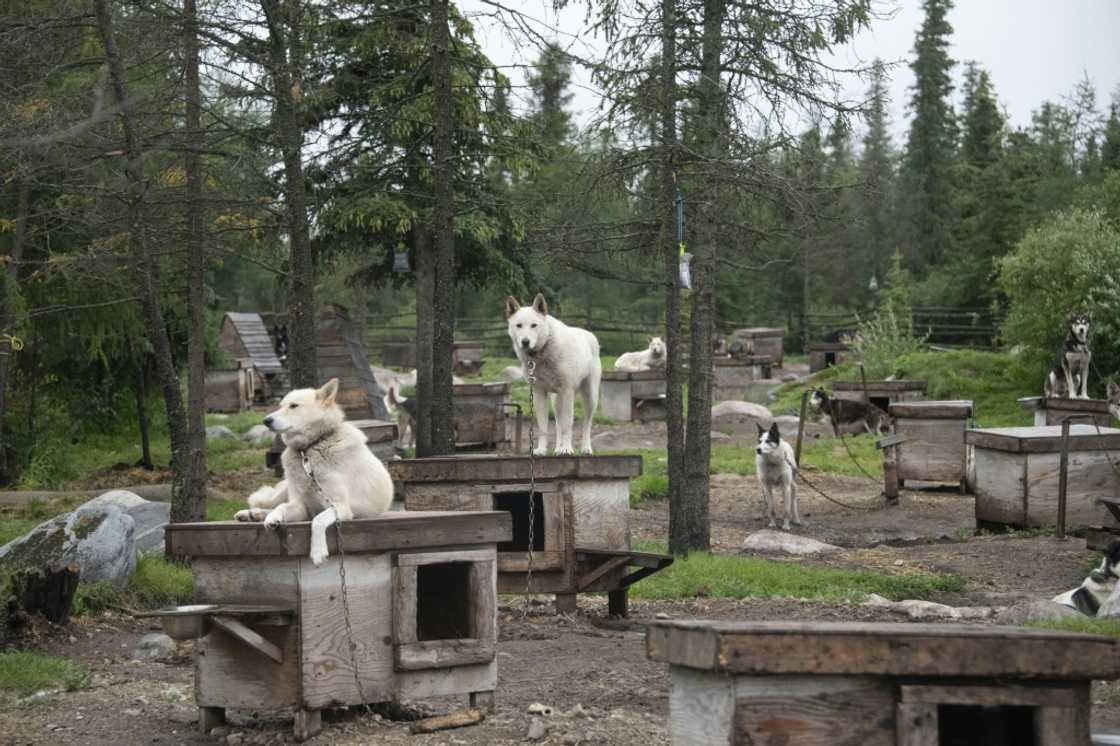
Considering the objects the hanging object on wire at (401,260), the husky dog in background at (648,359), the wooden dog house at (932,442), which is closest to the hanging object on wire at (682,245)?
the wooden dog house at (932,442)

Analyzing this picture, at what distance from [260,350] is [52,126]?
94.5 ft

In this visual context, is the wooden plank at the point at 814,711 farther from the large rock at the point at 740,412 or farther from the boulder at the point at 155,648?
the large rock at the point at 740,412

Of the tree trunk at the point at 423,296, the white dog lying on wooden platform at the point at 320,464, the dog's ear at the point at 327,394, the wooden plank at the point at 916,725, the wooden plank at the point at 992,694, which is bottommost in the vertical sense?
the wooden plank at the point at 916,725

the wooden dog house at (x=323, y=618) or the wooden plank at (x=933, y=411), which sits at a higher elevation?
the wooden plank at (x=933, y=411)

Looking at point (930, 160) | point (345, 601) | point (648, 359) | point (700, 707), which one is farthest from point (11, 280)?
point (930, 160)

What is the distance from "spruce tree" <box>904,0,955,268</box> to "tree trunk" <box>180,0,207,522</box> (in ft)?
147

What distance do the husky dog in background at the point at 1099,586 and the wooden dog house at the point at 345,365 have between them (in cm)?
1598

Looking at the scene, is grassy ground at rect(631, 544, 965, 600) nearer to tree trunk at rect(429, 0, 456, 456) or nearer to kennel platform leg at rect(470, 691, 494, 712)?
tree trunk at rect(429, 0, 456, 456)

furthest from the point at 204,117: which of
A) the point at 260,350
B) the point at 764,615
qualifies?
the point at 260,350

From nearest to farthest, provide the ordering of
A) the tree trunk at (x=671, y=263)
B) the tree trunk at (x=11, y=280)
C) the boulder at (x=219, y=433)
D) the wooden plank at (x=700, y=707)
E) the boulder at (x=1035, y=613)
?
the wooden plank at (x=700, y=707)
the boulder at (x=1035, y=613)
the tree trunk at (x=671, y=263)
the tree trunk at (x=11, y=280)
the boulder at (x=219, y=433)

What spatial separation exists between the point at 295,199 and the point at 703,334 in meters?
4.31

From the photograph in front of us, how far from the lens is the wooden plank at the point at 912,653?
4574 millimetres

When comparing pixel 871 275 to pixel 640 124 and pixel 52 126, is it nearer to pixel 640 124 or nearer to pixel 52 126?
pixel 640 124

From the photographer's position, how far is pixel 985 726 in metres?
5.36
